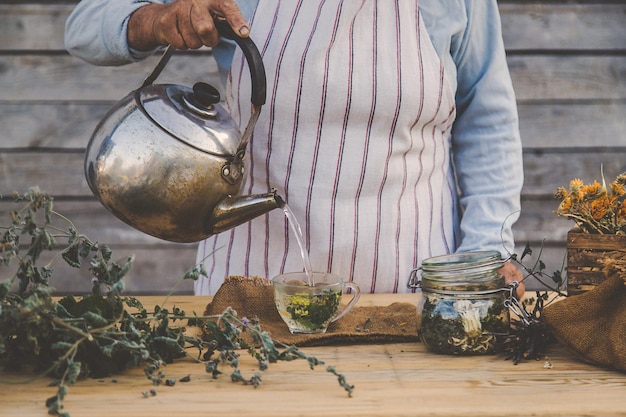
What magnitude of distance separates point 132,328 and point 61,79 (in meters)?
1.77

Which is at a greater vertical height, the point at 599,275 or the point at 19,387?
the point at 599,275

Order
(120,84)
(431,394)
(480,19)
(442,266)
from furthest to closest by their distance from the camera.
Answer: (120,84) → (480,19) → (442,266) → (431,394)

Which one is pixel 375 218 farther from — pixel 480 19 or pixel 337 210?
pixel 480 19

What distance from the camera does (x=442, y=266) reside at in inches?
42.1

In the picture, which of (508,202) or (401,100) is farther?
(508,202)

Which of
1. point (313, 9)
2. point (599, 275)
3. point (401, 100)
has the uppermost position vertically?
point (313, 9)

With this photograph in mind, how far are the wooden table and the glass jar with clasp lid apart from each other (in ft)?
0.08

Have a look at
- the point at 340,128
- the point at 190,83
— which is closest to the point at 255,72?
the point at 340,128

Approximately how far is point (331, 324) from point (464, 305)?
239mm

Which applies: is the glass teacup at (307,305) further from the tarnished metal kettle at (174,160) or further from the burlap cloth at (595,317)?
the burlap cloth at (595,317)

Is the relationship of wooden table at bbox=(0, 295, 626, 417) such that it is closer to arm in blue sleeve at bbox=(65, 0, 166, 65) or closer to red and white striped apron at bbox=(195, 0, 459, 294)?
red and white striped apron at bbox=(195, 0, 459, 294)

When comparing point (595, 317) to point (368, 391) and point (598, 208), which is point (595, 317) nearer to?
point (598, 208)

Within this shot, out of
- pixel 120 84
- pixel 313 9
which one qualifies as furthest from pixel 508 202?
A: pixel 120 84

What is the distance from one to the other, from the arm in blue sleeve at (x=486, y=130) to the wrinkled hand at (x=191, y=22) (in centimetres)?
67
